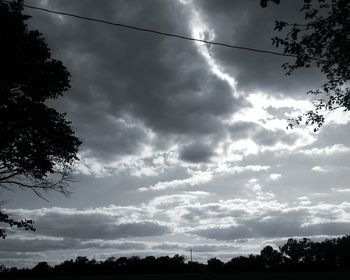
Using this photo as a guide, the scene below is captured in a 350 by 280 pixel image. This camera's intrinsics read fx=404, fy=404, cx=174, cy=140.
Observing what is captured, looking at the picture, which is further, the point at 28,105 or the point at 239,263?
the point at 239,263

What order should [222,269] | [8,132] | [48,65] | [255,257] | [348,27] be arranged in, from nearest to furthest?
[348,27]
[8,132]
[48,65]
[222,269]
[255,257]

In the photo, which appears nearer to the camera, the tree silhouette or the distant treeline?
the tree silhouette

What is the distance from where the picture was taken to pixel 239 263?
259 ft

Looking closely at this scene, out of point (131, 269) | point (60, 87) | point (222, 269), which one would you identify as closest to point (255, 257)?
point (222, 269)

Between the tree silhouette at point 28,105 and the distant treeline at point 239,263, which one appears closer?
the tree silhouette at point 28,105

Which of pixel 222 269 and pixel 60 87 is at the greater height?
pixel 60 87

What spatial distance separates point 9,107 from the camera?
16594 mm

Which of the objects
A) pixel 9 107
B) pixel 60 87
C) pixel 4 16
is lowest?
pixel 9 107

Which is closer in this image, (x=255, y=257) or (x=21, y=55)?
(x=21, y=55)

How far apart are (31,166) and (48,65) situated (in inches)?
177

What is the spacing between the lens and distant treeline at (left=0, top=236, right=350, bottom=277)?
78125 mm

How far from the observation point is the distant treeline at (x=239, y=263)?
7812cm

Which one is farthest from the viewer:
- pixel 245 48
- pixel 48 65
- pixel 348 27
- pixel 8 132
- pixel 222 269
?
pixel 222 269

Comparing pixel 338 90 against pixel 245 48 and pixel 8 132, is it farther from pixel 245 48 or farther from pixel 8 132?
pixel 8 132
